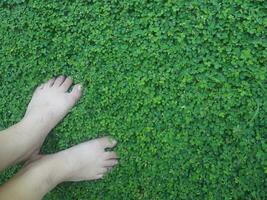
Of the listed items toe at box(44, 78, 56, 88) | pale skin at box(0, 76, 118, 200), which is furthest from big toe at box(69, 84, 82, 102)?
toe at box(44, 78, 56, 88)

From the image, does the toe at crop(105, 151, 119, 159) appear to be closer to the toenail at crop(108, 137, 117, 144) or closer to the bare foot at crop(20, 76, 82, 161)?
the toenail at crop(108, 137, 117, 144)

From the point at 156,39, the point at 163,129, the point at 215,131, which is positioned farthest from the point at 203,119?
the point at 156,39

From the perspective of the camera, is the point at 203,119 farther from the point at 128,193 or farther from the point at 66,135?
the point at 66,135

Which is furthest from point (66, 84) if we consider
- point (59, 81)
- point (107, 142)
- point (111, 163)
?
point (111, 163)

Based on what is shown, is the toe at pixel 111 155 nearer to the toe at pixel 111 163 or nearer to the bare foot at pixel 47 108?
the toe at pixel 111 163

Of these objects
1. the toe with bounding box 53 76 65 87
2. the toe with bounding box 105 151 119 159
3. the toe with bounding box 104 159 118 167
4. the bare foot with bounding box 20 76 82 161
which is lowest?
the toe with bounding box 104 159 118 167

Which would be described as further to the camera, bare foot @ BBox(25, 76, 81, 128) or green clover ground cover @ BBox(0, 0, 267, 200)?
bare foot @ BBox(25, 76, 81, 128)
